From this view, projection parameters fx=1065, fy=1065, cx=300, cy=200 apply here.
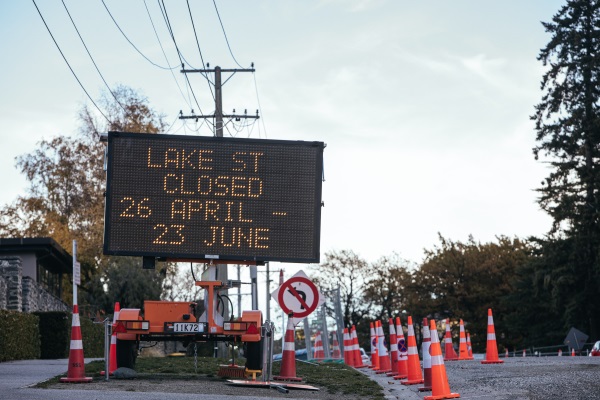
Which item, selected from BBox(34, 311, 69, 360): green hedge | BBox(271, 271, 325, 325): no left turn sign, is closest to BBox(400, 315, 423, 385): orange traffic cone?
BBox(271, 271, 325, 325): no left turn sign

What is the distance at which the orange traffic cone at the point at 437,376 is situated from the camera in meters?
Answer: 12.4

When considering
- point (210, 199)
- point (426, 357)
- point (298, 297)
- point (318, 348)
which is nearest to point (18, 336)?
point (210, 199)

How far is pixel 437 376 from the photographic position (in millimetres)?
12492

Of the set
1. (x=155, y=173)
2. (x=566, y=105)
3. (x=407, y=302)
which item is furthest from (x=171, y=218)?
(x=407, y=302)

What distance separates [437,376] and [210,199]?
485 cm

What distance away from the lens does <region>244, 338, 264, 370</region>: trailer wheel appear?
15727 mm

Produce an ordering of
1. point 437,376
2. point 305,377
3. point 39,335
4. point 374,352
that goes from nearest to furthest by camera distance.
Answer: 1. point 437,376
2. point 305,377
3. point 374,352
4. point 39,335

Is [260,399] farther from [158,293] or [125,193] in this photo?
[158,293]

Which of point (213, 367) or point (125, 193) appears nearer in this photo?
point (125, 193)

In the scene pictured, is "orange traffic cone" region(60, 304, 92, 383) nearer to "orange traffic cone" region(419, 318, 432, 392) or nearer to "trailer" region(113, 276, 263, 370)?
"trailer" region(113, 276, 263, 370)

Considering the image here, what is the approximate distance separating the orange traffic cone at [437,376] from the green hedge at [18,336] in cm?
1113

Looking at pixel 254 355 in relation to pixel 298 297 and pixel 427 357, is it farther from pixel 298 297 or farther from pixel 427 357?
pixel 427 357

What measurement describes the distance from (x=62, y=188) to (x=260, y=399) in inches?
1953

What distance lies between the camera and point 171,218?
1556cm
